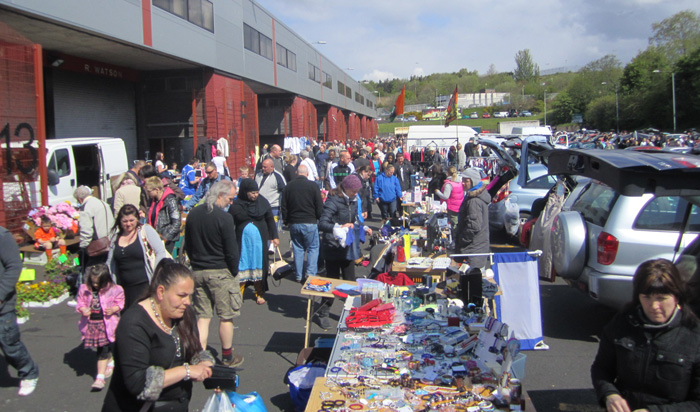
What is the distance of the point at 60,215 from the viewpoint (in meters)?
9.45

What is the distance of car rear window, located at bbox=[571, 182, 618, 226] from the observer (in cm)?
588

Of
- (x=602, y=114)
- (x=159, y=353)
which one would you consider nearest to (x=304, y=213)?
(x=159, y=353)

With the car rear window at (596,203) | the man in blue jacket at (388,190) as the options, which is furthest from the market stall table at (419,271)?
the man in blue jacket at (388,190)

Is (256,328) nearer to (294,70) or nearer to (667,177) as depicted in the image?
(667,177)

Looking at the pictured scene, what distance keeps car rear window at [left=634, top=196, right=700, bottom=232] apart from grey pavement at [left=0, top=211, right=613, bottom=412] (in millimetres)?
1521

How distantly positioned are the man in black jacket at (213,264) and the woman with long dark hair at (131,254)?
0.42m

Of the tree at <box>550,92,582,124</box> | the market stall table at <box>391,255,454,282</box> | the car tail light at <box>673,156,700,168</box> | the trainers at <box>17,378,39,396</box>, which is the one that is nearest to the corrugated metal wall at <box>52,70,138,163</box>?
the trainers at <box>17,378,39,396</box>

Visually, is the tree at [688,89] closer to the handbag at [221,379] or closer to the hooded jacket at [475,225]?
the hooded jacket at [475,225]

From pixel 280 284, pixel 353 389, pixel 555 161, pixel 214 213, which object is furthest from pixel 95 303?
pixel 555 161

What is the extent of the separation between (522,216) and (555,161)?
7975 millimetres

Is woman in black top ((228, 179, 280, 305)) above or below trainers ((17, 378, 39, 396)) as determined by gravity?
above

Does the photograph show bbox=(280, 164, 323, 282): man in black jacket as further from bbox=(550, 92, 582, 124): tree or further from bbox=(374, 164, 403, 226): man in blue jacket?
bbox=(550, 92, 582, 124): tree

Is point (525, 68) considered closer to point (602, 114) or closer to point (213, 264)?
point (602, 114)

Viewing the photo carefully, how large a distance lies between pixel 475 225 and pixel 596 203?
4.87ft
